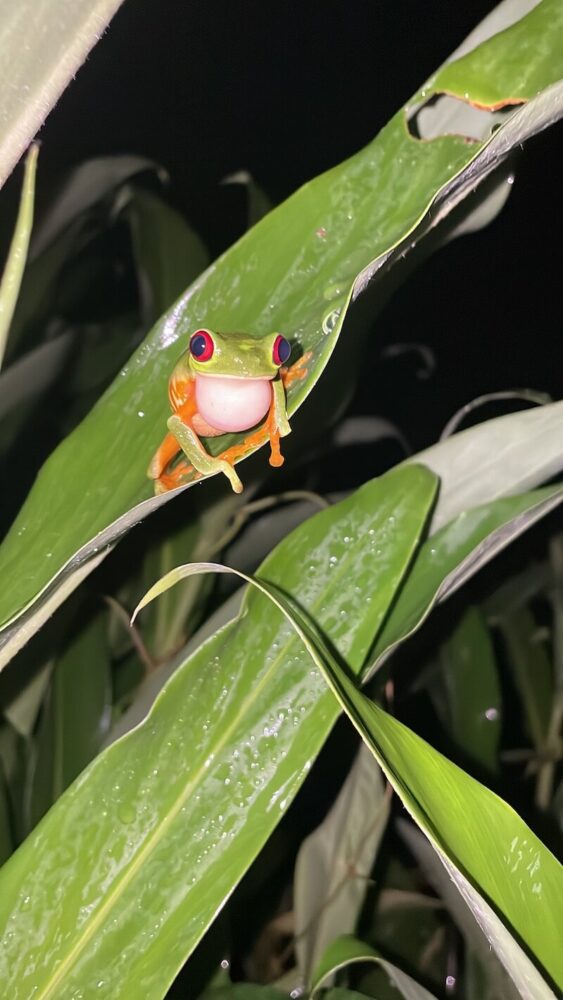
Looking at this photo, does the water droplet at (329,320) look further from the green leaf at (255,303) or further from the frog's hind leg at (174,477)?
the frog's hind leg at (174,477)

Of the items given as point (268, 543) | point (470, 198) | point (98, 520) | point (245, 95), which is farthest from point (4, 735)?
point (245, 95)

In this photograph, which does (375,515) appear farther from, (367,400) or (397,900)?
(367,400)

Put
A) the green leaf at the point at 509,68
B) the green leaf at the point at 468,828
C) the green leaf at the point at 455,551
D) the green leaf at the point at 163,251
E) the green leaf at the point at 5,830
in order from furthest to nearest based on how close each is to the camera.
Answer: the green leaf at the point at 163,251, the green leaf at the point at 5,830, the green leaf at the point at 455,551, the green leaf at the point at 509,68, the green leaf at the point at 468,828

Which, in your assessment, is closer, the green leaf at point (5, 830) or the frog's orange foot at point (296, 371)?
the frog's orange foot at point (296, 371)

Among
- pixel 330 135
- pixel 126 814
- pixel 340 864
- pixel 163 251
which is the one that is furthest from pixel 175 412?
pixel 330 135

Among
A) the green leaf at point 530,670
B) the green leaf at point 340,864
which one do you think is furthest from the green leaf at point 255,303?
the green leaf at point 530,670

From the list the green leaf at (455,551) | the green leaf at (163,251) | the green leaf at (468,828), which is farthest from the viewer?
the green leaf at (163,251)

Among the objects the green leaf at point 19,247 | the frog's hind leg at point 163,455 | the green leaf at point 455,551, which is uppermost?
the green leaf at point 19,247
